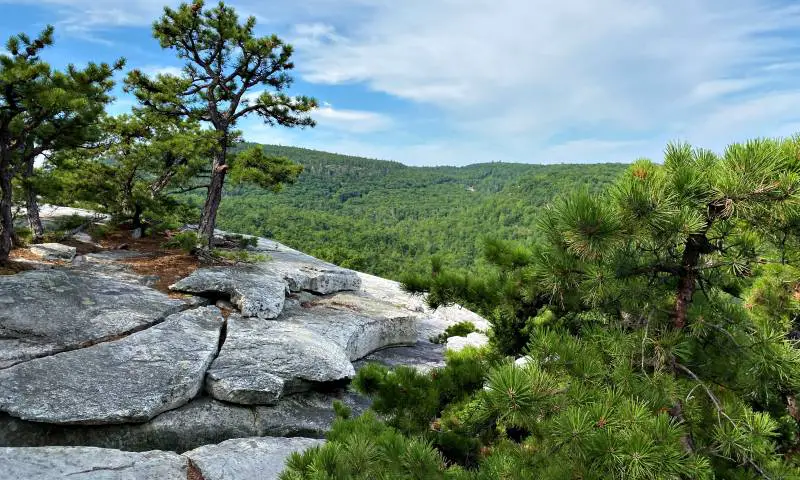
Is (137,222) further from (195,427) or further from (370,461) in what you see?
(370,461)

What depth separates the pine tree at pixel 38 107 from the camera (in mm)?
7172

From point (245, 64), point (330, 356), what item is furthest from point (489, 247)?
point (245, 64)

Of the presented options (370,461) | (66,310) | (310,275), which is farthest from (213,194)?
(370,461)

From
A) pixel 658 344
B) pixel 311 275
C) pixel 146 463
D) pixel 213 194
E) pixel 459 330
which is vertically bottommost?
pixel 146 463

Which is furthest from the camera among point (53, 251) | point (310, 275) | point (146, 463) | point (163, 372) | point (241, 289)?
point (310, 275)

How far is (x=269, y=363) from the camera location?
6.94m

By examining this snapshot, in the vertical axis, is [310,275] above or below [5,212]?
below

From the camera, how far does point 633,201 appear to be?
231 centimetres

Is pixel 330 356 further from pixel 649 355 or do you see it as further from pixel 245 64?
pixel 245 64

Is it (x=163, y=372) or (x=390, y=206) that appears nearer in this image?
(x=163, y=372)

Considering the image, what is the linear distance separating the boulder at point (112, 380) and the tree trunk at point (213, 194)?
4.82m

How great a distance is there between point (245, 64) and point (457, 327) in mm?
8518

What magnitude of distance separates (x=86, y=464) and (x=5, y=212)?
248 inches

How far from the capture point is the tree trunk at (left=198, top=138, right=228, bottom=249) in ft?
37.1
